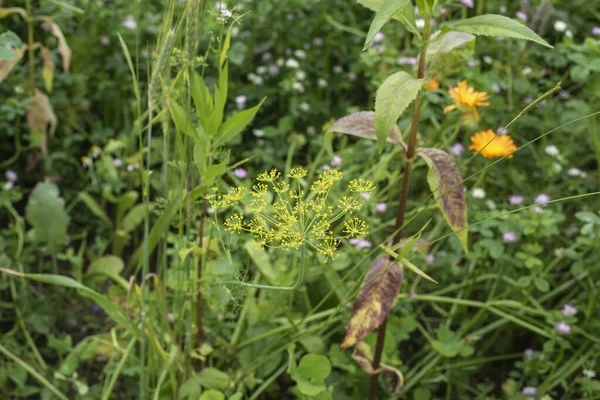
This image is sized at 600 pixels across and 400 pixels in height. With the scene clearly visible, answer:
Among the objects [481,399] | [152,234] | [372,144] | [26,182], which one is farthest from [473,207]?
[26,182]

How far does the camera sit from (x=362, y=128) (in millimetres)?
1249

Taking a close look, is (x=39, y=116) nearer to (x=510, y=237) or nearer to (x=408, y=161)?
(x=408, y=161)

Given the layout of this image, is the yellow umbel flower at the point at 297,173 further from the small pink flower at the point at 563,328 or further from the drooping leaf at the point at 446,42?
the small pink flower at the point at 563,328

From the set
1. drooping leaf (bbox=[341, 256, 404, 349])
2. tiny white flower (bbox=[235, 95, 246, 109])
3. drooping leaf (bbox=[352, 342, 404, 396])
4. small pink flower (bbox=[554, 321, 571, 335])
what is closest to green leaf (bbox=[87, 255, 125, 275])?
tiny white flower (bbox=[235, 95, 246, 109])

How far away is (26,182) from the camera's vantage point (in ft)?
7.50

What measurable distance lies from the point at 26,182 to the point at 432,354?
146 centimetres

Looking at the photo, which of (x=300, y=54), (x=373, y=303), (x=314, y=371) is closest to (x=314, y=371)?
(x=314, y=371)

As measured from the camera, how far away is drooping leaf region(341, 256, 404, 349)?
3.96ft

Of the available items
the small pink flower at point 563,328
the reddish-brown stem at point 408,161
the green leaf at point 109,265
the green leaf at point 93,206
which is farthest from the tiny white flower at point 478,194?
the green leaf at point 93,206

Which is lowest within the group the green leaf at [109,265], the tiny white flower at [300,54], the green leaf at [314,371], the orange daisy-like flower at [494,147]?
the green leaf at [109,265]

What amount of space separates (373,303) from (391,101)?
0.38 meters

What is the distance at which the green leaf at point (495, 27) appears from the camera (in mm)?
1027

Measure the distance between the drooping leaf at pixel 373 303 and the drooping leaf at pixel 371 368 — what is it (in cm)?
17

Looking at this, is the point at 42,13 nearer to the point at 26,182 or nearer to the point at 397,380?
the point at 26,182
